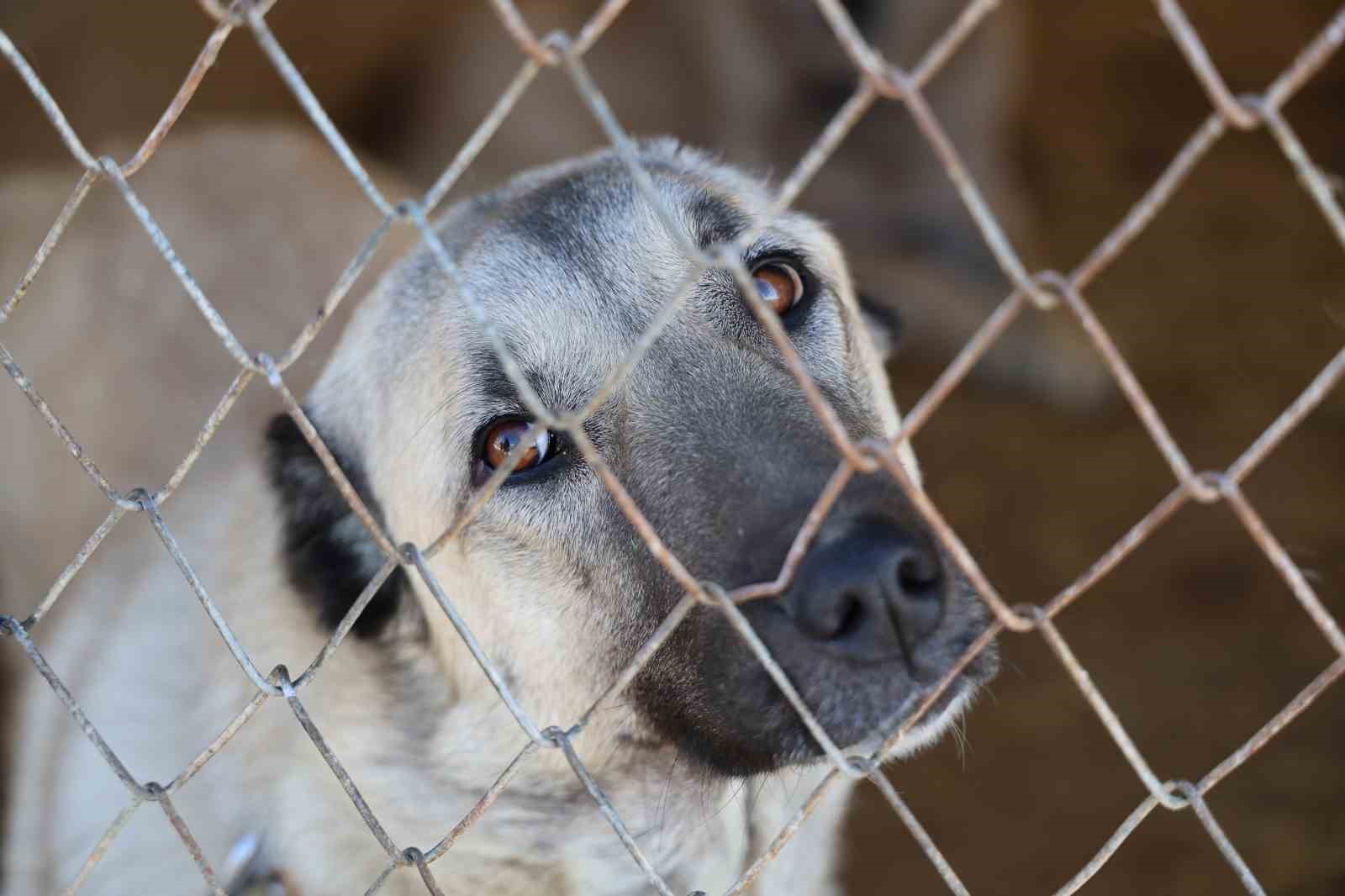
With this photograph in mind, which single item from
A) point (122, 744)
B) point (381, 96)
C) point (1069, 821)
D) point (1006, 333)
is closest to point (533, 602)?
point (122, 744)

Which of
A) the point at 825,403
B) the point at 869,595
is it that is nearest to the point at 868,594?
the point at 869,595

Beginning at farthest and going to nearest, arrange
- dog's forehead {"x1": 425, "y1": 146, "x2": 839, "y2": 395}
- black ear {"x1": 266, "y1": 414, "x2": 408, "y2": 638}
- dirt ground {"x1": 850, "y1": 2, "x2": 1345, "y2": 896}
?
dirt ground {"x1": 850, "y1": 2, "x2": 1345, "y2": 896} < black ear {"x1": 266, "y1": 414, "x2": 408, "y2": 638} < dog's forehead {"x1": 425, "y1": 146, "x2": 839, "y2": 395}

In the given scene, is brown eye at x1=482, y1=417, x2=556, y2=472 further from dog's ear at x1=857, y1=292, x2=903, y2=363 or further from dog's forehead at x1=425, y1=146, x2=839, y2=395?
dog's ear at x1=857, y1=292, x2=903, y2=363

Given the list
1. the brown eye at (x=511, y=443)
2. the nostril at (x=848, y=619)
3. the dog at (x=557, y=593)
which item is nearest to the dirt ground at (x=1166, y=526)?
the dog at (x=557, y=593)

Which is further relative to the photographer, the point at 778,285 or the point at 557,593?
the point at 778,285

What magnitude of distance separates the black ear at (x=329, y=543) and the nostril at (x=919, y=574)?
3.86ft

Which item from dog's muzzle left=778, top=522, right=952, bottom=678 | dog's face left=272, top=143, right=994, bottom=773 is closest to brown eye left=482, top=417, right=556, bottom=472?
dog's face left=272, top=143, right=994, bottom=773

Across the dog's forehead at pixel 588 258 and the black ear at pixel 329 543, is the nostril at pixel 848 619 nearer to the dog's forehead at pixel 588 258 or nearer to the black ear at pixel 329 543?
the dog's forehead at pixel 588 258

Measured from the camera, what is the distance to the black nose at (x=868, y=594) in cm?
148

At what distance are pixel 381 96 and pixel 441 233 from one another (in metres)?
3.23

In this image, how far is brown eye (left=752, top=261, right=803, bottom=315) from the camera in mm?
2176

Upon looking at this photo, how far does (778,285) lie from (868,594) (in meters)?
0.85

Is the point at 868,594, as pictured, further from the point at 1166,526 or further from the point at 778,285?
the point at 1166,526

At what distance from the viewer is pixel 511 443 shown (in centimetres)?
205
